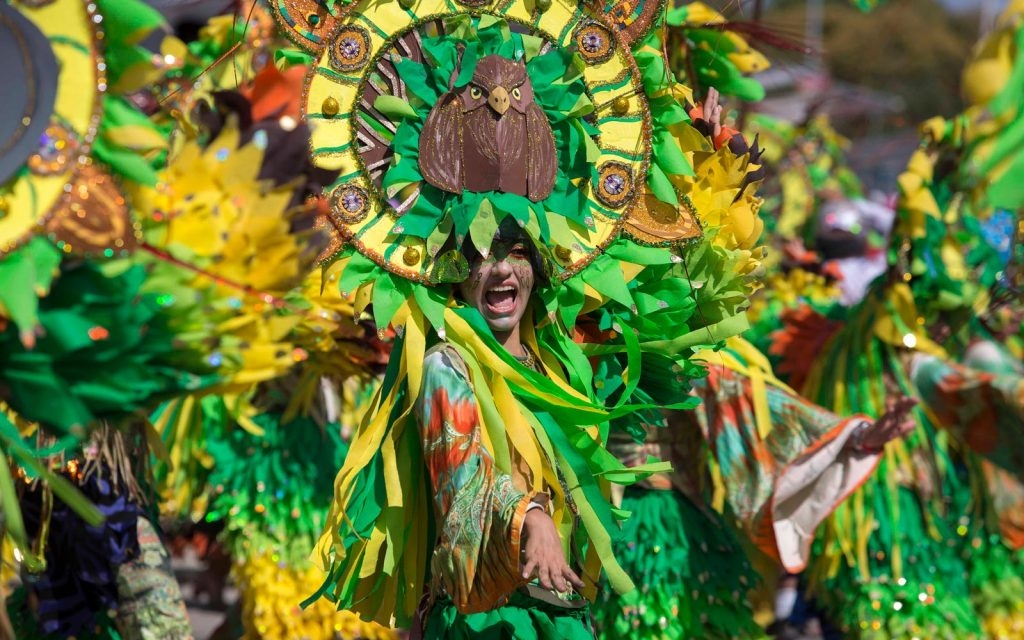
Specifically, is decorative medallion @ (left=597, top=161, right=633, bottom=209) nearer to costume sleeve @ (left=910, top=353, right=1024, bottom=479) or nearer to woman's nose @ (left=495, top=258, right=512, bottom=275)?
woman's nose @ (left=495, top=258, right=512, bottom=275)

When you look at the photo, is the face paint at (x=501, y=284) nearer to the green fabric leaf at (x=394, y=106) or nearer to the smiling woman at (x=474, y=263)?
the smiling woman at (x=474, y=263)

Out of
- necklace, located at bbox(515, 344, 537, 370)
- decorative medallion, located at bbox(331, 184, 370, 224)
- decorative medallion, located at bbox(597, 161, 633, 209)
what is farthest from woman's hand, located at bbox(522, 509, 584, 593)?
decorative medallion, located at bbox(597, 161, 633, 209)

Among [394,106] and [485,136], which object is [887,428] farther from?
[394,106]

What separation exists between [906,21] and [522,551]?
33627 millimetres

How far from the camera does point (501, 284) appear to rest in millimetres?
3209

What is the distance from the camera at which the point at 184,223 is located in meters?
2.52

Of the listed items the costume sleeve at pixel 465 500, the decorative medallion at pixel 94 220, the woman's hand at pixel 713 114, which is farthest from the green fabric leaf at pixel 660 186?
the decorative medallion at pixel 94 220

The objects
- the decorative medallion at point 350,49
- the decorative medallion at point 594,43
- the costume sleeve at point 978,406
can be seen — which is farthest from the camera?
the costume sleeve at point 978,406

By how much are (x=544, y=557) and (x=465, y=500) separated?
0.24 metres

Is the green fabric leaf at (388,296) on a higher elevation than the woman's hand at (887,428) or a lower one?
higher

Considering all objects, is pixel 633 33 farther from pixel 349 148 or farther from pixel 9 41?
pixel 9 41

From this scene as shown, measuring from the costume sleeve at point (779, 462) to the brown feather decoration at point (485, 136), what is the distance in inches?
51.0

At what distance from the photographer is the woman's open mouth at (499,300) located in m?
3.23

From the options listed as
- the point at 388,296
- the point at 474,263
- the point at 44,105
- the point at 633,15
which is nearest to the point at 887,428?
the point at 633,15
